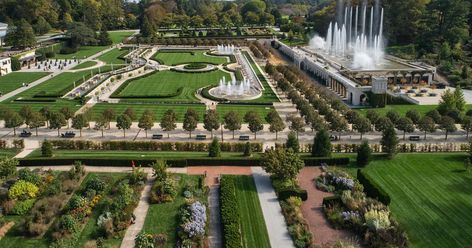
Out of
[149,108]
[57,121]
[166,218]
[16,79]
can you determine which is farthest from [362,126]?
[16,79]

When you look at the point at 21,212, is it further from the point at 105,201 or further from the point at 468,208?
the point at 468,208

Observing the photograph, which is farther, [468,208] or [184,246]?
[468,208]

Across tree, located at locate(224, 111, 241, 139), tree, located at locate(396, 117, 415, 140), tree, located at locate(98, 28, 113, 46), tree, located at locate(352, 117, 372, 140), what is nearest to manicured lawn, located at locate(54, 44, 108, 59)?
tree, located at locate(98, 28, 113, 46)

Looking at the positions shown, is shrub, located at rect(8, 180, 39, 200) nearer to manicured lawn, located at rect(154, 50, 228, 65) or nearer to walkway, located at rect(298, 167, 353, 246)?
walkway, located at rect(298, 167, 353, 246)

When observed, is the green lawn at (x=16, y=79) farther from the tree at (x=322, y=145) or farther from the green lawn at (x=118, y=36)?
the green lawn at (x=118, y=36)

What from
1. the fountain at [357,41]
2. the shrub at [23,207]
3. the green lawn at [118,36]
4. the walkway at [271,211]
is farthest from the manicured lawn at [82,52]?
the walkway at [271,211]

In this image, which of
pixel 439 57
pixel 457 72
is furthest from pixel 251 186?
pixel 439 57

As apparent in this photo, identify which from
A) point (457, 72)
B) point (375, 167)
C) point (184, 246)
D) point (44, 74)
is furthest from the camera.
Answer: point (44, 74)
